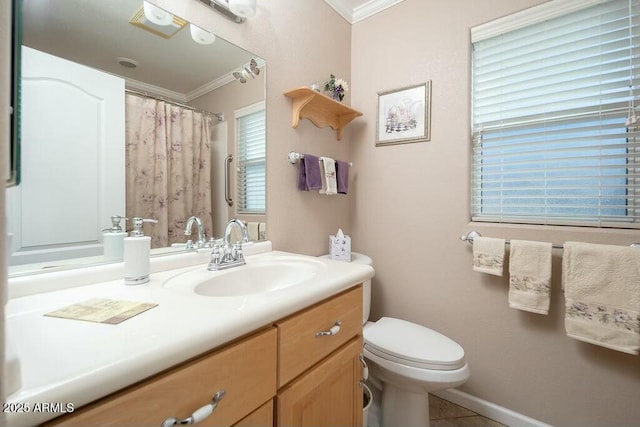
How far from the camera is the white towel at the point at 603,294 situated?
1.07 m

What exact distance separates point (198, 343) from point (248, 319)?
0.11 meters

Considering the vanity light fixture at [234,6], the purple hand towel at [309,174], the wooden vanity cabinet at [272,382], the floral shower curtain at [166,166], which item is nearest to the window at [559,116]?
the purple hand towel at [309,174]

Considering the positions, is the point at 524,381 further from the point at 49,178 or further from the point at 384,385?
the point at 49,178

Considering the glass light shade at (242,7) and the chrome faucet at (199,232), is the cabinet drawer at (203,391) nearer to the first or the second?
the chrome faucet at (199,232)

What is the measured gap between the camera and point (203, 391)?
52 centimetres

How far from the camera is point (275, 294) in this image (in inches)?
28.1

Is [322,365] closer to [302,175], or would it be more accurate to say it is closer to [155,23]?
[302,175]

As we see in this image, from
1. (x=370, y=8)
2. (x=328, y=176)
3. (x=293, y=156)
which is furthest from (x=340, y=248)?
(x=370, y=8)

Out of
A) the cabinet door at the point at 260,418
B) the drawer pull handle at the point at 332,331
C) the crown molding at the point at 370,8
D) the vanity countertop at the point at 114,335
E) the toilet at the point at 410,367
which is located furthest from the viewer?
the crown molding at the point at 370,8

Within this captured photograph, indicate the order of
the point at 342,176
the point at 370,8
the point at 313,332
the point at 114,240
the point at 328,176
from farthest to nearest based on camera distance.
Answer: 1. the point at 370,8
2. the point at 342,176
3. the point at 328,176
4. the point at 114,240
5. the point at 313,332

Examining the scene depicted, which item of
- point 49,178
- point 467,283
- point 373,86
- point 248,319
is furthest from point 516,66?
point 49,178

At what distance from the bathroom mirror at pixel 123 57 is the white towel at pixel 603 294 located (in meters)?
1.54

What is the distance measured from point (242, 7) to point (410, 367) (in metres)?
1.70

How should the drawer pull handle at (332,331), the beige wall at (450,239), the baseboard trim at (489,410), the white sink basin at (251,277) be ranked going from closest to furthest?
1. the drawer pull handle at (332,331)
2. the white sink basin at (251,277)
3. the beige wall at (450,239)
4. the baseboard trim at (489,410)
